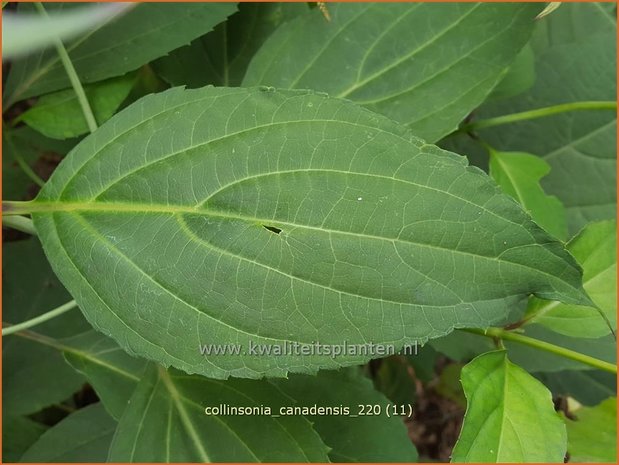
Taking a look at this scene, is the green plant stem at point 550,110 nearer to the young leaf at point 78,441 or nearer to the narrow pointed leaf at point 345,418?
the narrow pointed leaf at point 345,418

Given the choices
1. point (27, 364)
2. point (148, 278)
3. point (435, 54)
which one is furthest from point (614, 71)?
point (27, 364)

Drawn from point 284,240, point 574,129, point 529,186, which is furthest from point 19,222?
point 574,129

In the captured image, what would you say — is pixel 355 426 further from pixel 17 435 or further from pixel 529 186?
pixel 17 435

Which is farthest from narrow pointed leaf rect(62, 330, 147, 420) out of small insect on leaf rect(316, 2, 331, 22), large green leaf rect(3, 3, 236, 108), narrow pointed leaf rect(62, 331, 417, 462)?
small insect on leaf rect(316, 2, 331, 22)

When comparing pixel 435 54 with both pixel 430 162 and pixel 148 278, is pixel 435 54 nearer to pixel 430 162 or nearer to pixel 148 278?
pixel 430 162

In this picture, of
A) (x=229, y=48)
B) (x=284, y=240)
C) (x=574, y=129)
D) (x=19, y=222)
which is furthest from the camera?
(x=574, y=129)

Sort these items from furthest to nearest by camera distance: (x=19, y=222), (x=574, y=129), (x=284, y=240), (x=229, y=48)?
1. (x=574, y=129)
2. (x=229, y=48)
3. (x=19, y=222)
4. (x=284, y=240)

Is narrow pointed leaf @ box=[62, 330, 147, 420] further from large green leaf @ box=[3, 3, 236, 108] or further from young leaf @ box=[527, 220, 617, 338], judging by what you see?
young leaf @ box=[527, 220, 617, 338]
